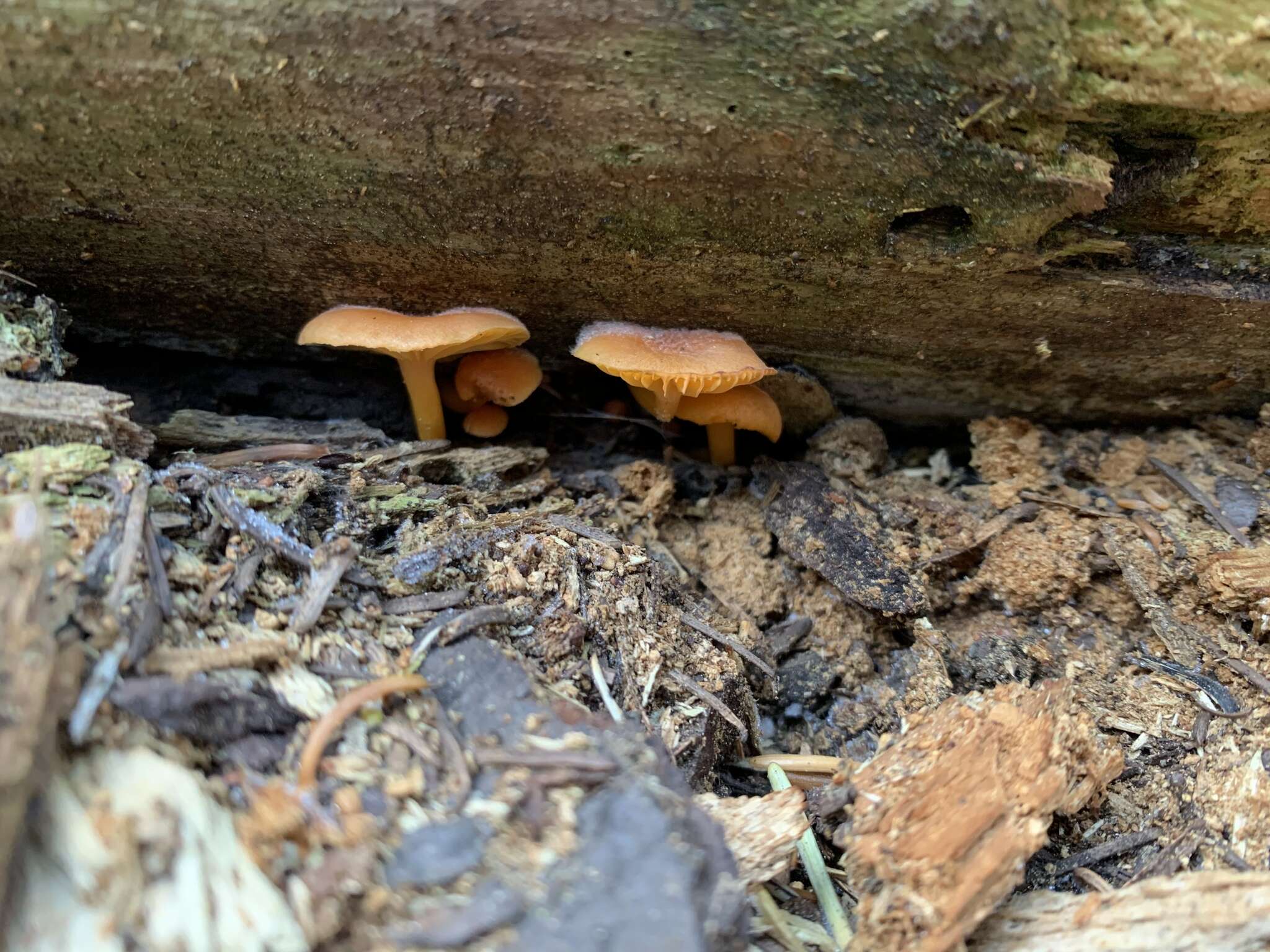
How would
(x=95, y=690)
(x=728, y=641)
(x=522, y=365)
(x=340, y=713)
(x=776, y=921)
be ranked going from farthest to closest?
1. (x=522, y=365)
2. (x=728, y=641)
3. (x=776, y=921)
4. (x=340, y=713)
5. (x=95, y=690)

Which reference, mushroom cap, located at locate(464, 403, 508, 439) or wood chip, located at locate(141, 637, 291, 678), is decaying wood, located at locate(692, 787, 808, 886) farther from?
mushroom cap, located at locate(464, 403, 508, 439)

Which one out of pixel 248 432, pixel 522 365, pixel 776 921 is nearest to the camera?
pixel 776 921

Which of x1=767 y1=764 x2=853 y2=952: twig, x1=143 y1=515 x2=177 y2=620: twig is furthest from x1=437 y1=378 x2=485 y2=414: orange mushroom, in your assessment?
x1=767 y1=764 x2=853 y2=952: twig

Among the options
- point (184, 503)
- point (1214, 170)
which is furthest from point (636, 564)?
point (1214, 170)

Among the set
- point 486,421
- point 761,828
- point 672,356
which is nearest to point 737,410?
point 672,356

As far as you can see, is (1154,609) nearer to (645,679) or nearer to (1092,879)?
(1092,879)

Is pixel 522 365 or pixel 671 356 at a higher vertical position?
pixel 671 356

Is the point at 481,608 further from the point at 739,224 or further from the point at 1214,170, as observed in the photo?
the point at 1214,170

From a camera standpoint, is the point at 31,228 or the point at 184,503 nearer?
the point at 184,503
